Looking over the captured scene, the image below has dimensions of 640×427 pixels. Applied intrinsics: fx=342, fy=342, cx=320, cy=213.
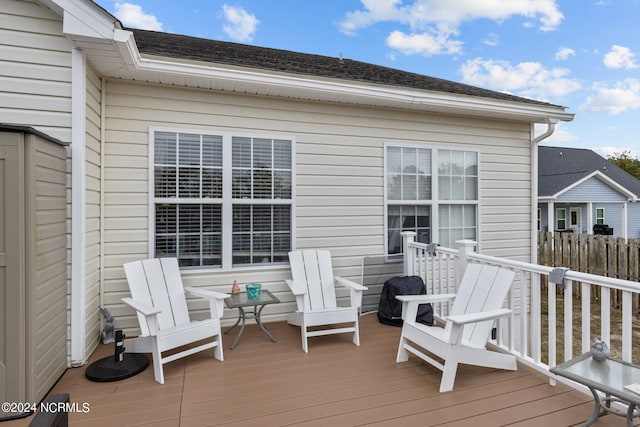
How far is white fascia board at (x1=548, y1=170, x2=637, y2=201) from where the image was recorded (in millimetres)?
13881

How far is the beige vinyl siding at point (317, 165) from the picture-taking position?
354cm

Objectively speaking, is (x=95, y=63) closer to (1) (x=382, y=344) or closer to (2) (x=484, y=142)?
(1) (x=382, y=344)

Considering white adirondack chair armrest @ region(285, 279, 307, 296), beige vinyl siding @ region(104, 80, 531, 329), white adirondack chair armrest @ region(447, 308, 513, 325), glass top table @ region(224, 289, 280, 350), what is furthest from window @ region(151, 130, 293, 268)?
white adirondack chair armrest @ region(447, 308, 513, 325)

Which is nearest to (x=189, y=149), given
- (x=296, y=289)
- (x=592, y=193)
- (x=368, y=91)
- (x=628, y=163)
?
(x=296, y=289)

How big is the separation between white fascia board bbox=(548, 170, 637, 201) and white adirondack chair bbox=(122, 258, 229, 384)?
1482 centimetres

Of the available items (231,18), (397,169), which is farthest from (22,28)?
(231,18)

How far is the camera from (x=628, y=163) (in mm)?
23734

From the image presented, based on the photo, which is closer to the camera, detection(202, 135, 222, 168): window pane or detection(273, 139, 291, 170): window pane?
detection(202, 135, 222, 168): window pane

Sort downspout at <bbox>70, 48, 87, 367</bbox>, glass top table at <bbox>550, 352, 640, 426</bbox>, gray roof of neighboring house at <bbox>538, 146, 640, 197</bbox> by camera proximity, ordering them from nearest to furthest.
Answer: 1. glass top table at <bbox>550, 352, 640, 426</bbox>
2. downspout at <bbox>70, 48, 87, 367</bbox>
3. gray roof of neighboring house at <bbox>538, 146, 640, 197</bbox>

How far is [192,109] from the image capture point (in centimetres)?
375

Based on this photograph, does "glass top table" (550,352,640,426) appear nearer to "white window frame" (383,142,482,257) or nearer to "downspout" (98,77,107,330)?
"white window frame" (383,142,482,257)

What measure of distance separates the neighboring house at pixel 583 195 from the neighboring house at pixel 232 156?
1064 centimetres

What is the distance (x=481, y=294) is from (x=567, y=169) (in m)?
17.0

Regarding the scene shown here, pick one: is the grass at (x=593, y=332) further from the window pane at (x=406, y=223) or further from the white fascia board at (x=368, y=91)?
the white fascia board at (x=368, y=91)
